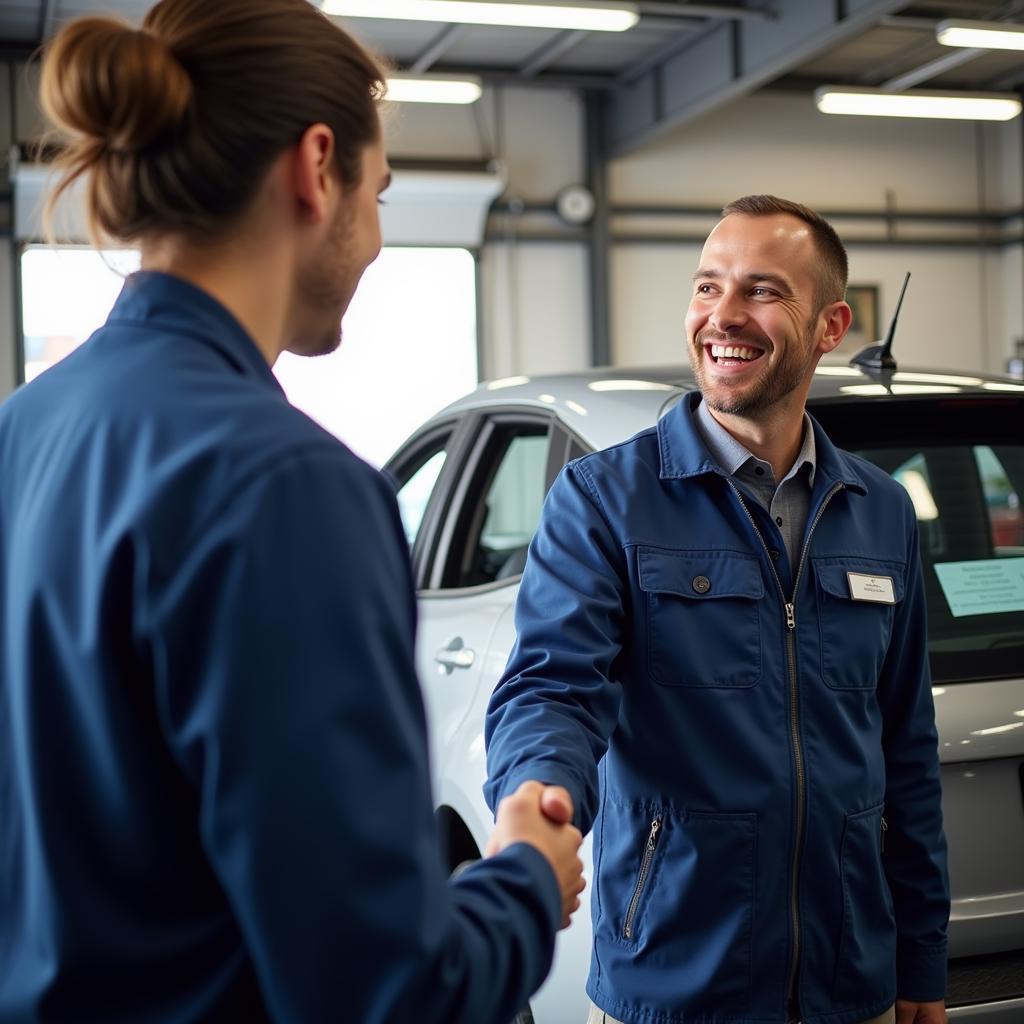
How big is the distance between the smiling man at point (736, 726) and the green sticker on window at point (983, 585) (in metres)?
0.51

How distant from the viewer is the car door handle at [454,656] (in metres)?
2.87

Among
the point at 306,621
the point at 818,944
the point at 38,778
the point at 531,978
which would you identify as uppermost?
the point at 306,621

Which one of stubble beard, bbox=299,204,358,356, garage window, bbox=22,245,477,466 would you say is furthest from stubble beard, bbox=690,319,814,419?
garage window, bbox=22,245,477,466

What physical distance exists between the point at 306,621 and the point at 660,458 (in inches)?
43.9

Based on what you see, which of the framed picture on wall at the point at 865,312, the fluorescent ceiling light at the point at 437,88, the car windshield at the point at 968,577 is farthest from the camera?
the framed picture on wall at the point at 865,312

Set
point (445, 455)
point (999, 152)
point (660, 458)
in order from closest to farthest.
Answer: point (660, 458), point (445, 455), point (999, 152)

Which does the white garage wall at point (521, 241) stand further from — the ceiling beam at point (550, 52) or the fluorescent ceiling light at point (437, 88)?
the fluorescent ceiling light at point (437, 88)

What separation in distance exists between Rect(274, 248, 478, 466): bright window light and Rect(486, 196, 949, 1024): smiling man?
981 centimetres

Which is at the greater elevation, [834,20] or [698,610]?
[834,20]

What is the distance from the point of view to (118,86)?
1006mm

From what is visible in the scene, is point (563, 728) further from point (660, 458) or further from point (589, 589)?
point (660, 458)

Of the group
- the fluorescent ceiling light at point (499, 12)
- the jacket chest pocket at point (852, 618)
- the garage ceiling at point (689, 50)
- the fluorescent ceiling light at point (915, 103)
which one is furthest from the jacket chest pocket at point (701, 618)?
the fluorescent ceiling light at point (915, 103)

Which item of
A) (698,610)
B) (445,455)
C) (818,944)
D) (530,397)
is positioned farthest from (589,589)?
(445,455)

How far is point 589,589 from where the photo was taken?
1.79 metres
